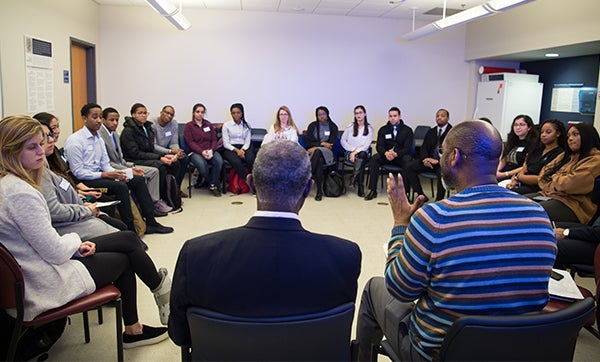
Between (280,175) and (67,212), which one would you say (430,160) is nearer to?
(67,212)

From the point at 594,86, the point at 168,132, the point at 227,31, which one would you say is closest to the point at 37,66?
the point at 168,132

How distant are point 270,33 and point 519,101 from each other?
14.0 feet

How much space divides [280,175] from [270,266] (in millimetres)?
296

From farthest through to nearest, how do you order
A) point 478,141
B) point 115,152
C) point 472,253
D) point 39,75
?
point 39,75 → point 115,152 → point 478,141 → point 472,253

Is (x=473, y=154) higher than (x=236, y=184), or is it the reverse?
(x=473, y=154)

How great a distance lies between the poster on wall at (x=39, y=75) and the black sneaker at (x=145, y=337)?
3602 mm

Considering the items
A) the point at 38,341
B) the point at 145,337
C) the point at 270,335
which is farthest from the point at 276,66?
the point at 270,335

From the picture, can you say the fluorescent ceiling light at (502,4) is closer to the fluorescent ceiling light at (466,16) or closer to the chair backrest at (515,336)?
the fluorescent ceiling light at (466,16)

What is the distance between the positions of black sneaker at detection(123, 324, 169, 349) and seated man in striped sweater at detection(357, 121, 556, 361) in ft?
4.98

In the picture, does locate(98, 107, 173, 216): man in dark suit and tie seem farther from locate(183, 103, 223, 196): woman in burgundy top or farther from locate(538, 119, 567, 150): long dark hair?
locate(538, 119, 567, 150): long dark hair

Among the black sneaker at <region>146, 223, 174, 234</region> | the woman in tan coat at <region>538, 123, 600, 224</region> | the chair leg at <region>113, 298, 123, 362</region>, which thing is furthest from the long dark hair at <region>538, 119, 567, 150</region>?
the chair leg at <region>113, 298, 123, 362</region>

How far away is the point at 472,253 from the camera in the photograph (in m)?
1.38

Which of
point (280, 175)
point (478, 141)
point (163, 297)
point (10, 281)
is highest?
point (478, 141)

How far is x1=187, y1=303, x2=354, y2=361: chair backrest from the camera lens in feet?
3.89
